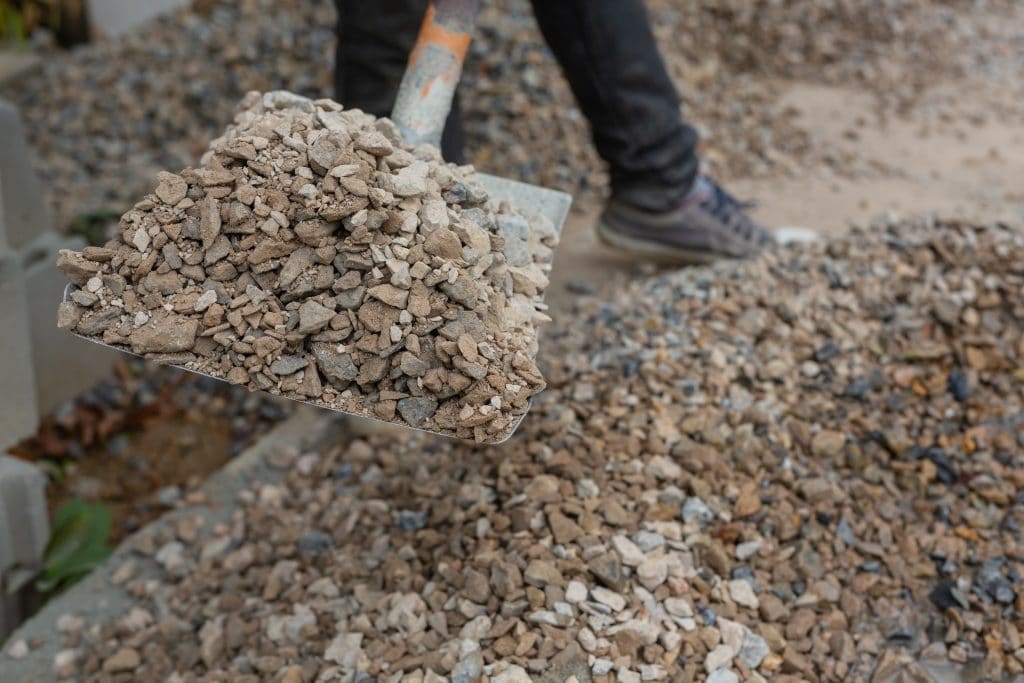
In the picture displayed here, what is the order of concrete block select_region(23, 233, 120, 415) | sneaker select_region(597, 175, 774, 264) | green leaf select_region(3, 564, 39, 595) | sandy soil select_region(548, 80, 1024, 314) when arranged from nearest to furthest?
green leaf select_region(3, 564, 39, 595) < sneaker select_region(597, 175, 774, 264) < concrete block select_region(23, 233, 120, 415) < sandy soil select_region(548, 80, 1024, 314)

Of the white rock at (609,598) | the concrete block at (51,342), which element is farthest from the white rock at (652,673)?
the concrete block at (51,342)

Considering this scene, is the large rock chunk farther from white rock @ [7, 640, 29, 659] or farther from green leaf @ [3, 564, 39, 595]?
green leaf @ [3, 564, 39, 595]

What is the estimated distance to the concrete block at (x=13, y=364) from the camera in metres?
2.01

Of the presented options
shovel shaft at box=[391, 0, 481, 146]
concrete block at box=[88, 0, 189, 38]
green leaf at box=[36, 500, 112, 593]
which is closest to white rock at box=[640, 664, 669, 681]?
shovel shaft at box=[391, 0, 481, 146]

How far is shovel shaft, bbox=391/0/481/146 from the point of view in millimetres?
1686

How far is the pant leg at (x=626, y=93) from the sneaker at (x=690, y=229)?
1.7 inches

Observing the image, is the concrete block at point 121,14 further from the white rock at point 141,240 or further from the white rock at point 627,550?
the white rock at point 627,550

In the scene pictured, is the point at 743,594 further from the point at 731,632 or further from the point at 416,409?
the point at 416,409

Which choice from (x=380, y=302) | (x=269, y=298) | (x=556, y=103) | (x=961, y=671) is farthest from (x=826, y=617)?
(x=556, y=103)

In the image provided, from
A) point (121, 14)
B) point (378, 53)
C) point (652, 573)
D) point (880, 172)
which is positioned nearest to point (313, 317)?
point (652, 573)

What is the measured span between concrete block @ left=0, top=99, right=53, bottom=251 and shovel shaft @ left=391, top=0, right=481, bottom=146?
133 centimetres

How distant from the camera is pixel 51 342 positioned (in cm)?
273

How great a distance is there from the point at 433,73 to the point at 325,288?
51 centimetres

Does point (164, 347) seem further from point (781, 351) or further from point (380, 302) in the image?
point (781, 351)
